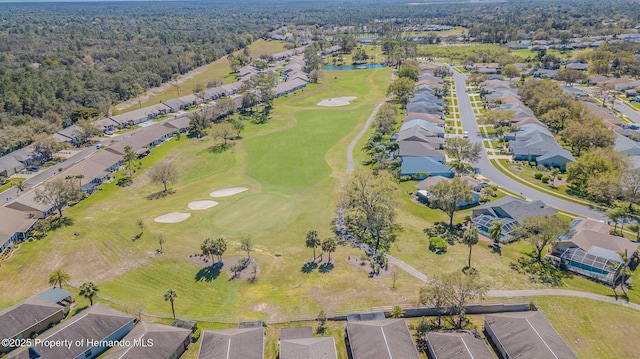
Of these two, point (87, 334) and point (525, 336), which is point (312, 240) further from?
point (87, 334)

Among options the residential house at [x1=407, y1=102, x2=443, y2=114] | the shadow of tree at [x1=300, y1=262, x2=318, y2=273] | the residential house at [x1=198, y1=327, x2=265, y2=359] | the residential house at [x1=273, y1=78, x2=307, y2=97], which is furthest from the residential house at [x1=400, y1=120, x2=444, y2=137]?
the residential house at [x1=198, y1=327, x2=265, y2=359]

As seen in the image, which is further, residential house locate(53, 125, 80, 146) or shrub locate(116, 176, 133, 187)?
residential house locate(53, 125, 80, 146)

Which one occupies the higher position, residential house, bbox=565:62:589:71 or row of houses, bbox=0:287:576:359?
residential house, bbox=565:62:589:71

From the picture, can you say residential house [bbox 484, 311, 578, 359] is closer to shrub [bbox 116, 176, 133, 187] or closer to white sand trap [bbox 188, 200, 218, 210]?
white sand trap [bbox 188, 200, 218, 210]

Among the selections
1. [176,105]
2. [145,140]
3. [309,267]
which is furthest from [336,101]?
[309,267]

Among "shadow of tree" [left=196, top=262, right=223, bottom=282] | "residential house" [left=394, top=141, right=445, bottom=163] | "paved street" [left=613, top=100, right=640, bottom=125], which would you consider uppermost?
"paved street" [left=613, top=100, right=640, bottom=125]

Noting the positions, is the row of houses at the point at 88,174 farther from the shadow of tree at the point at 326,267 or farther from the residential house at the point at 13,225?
the shadow of tree at the point at 326,267

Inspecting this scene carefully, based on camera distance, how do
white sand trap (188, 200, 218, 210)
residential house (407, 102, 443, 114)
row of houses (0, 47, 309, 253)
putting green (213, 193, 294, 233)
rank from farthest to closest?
residential house (407, 102, 443, 114)
white sand trap (188, 200, 218, 210)
putting green (213, 193, 294, 233)
row of houses (0, 47, 309, 253)
